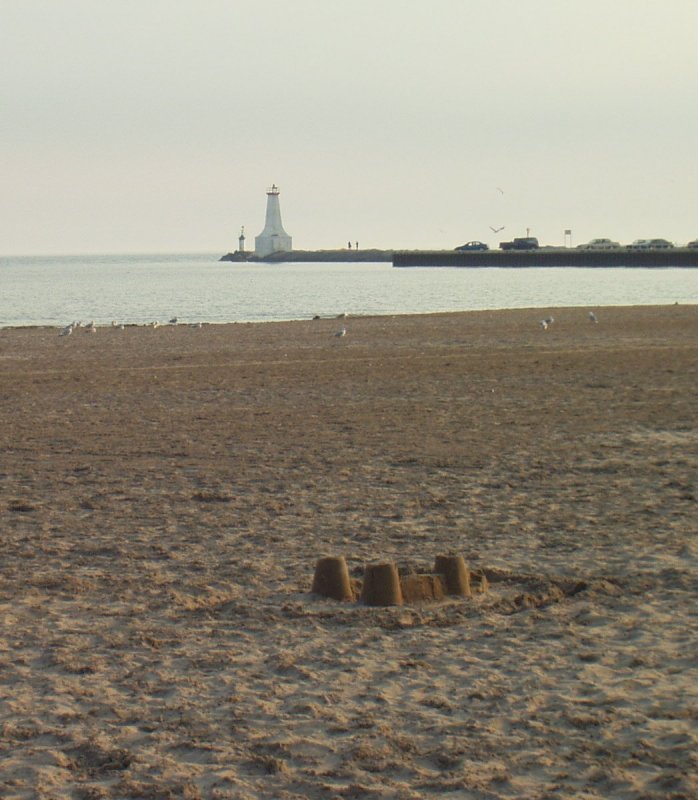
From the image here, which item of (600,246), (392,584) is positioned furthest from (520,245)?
(392,584)

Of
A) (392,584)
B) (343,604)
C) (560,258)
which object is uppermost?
(560,258)

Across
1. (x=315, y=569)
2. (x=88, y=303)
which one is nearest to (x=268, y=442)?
(x=315, y=569)

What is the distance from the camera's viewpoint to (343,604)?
7.04 m

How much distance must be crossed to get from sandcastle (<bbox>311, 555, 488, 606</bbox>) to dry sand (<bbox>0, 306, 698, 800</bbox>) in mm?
100

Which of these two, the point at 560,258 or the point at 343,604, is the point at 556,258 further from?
the point at 343,604

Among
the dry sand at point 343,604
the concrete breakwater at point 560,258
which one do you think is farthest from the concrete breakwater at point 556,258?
the dry sand at point 343,604

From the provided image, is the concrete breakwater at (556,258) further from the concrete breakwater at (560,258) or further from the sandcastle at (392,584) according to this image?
the sandcastle at (392,584)

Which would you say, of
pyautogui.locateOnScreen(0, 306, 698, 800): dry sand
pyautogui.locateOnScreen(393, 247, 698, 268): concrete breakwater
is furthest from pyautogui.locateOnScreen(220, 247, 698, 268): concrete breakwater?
pyautogui.locateOnScreen(0, 306, 698, 800): dry sand

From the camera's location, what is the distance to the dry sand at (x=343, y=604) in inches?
192

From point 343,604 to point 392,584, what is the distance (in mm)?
288

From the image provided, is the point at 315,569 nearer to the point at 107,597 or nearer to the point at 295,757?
the point at 107,597

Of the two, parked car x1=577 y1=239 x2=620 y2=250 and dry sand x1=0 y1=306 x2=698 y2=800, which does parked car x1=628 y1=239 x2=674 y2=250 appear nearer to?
parked car x1=577 y1=239 x2=620 y2=250

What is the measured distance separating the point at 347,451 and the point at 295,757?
295 inches

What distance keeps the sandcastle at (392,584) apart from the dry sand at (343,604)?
3.9 inches
